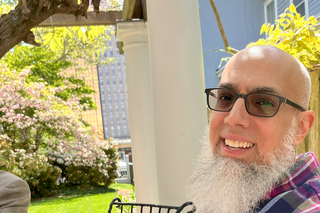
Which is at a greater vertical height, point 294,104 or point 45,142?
point 294,104

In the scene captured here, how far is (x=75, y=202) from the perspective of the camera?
7.90 m

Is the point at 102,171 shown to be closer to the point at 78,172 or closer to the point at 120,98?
the point at 78,172

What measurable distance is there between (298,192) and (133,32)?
2531 millimetres

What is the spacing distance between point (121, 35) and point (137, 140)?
1.04 meters

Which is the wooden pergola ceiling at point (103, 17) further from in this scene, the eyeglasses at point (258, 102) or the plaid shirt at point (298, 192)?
the plaid shirt at point (298, 192)

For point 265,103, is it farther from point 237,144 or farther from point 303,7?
point 303,7

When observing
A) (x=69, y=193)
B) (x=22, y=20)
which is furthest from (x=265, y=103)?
(x=69, y=193)

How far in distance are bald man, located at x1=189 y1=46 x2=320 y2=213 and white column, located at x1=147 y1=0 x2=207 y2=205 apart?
2.28 ft

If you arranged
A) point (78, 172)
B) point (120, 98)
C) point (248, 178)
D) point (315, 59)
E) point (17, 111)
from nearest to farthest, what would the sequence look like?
1. point (248, 178)
2. point (315, 59)
3. point (17, 111)
4. point (78, 172)
5. point (120, 98)

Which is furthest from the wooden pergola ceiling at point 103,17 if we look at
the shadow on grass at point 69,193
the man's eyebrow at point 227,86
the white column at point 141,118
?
the shadow on grass at point 69,193

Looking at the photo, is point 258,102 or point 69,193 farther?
point 69,193

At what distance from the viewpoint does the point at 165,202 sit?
1626 mm

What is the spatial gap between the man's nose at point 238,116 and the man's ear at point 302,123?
0.15m

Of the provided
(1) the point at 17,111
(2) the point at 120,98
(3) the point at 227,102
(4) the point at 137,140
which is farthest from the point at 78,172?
(2) the point at 120,98
